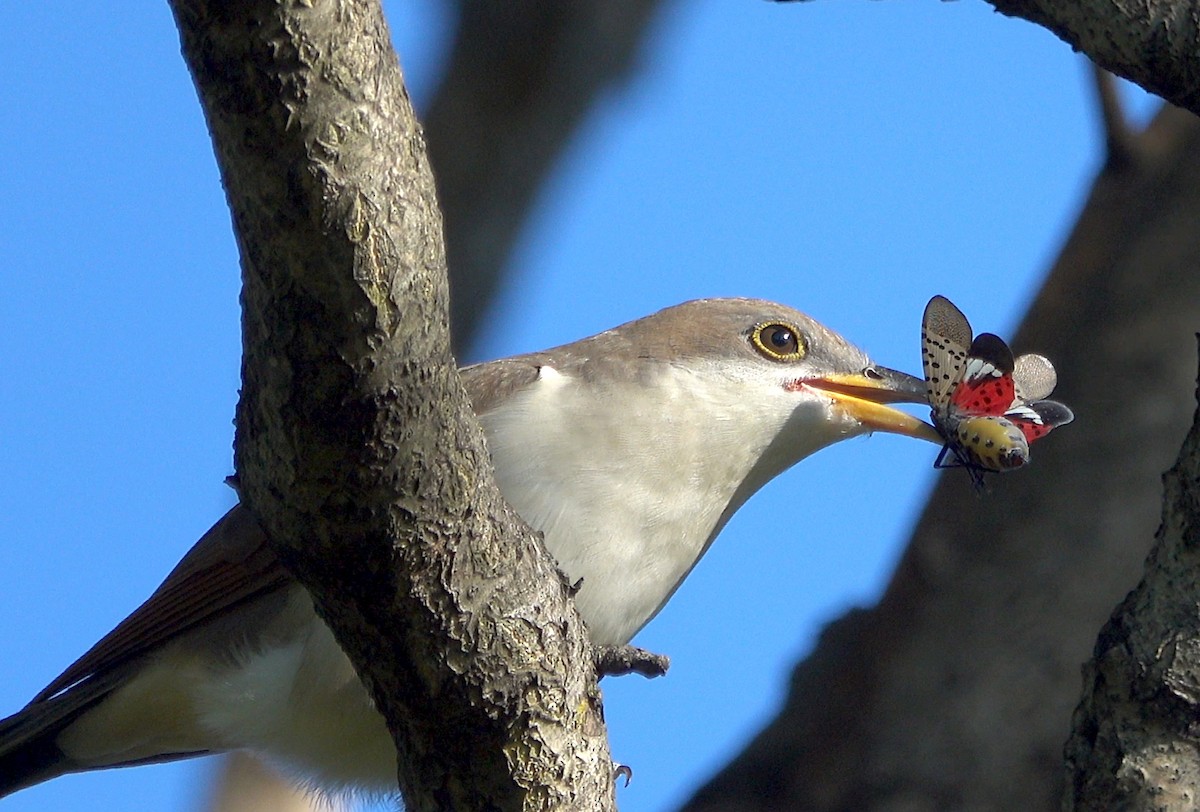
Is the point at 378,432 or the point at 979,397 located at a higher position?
the point at 979,397

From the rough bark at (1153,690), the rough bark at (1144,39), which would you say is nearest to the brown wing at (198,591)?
the rough bark at (1153,690)

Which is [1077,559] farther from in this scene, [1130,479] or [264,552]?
[264,552]

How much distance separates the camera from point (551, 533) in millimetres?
4219

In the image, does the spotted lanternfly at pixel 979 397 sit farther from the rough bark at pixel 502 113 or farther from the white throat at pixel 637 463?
the rough bark at pixel 502 113

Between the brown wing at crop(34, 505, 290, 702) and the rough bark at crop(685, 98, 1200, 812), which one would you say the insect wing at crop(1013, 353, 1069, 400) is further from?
the brown wing at crop(34, 505, 290, 702)

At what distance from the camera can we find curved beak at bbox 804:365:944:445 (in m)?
4.72

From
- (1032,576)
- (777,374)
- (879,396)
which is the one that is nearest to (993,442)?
(879,396)

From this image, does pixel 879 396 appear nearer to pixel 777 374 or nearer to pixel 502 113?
pixel 777 374

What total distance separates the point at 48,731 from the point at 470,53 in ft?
11.9

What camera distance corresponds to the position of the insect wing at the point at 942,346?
13.6ft

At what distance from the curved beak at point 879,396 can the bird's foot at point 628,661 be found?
1.45m

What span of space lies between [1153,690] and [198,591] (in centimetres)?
271

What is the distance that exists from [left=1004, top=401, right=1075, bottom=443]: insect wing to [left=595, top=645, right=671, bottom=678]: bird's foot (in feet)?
4.53

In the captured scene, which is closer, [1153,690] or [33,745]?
[1153,690]
